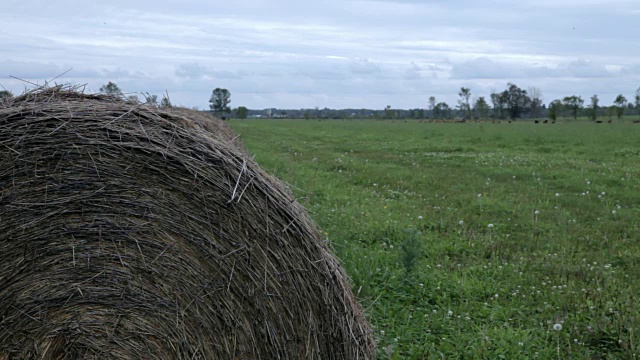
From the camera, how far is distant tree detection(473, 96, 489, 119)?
118 m

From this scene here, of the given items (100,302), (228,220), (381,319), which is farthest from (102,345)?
(381,319)

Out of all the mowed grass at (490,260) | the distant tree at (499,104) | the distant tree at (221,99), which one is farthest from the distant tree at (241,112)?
the mowed grass at (490,260)

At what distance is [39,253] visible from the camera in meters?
3.39

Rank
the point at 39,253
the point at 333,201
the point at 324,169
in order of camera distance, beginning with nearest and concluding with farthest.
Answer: the point at 39,253 < the point at 333,201 < the point at 324,169

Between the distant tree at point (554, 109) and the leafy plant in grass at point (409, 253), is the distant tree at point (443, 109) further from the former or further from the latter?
the leafy plant in grass at point (409, 253)

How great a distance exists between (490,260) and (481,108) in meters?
115

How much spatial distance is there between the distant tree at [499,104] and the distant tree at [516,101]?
0.60 meters

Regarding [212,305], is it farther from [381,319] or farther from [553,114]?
[553,114]

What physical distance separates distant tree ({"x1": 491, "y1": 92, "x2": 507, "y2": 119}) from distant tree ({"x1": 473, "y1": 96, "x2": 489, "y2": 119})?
160cm

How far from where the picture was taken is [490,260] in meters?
7.16

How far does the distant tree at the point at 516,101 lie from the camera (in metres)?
114

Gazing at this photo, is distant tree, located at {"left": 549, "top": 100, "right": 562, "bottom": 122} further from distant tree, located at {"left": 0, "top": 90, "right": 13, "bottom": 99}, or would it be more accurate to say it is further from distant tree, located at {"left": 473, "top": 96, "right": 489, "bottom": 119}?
distant tree, located at {"left": 0, "top": 90, "right": 13, "bottom": 99}

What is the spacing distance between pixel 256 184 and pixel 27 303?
137 centimetres

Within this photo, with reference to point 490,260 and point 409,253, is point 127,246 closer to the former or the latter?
point 409,253
